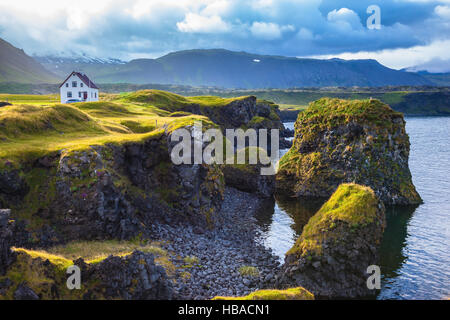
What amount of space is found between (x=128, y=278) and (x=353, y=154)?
47070 millimetres

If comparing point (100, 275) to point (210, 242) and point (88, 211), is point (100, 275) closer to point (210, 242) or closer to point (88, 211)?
point (88, 211)

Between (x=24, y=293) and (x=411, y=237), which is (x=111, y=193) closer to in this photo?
(x=24, y=293)

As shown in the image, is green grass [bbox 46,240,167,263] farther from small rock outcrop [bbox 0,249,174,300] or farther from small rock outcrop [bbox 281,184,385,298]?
small rock outcrop [bbox 281,184,385,298]

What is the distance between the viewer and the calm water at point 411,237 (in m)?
29.3

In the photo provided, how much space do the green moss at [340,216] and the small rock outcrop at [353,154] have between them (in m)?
28.0

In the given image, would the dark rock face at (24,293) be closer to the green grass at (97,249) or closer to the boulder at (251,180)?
the green grass at (97,249)

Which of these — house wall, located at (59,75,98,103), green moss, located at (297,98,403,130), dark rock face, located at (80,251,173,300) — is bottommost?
dark rock face, located at (80,251,173,300)

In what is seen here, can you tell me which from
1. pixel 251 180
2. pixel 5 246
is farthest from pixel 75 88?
pixel 5 246

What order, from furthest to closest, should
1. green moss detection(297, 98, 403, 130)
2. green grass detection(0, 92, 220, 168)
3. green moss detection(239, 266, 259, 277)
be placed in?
green moss detection(297, 98, 403, 130), green grass detection(0, 92, 220, 168), green moss detection(239, 266, 259, 277)

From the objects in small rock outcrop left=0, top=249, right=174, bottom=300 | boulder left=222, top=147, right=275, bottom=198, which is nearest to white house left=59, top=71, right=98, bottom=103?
boulder left=222, top=147, right=275, bottom=198

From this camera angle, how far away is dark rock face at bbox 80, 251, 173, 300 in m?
20.8

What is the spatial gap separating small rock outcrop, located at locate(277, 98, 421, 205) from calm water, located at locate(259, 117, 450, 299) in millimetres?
4621

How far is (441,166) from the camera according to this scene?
79375 millimetres

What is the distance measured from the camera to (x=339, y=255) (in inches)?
1073
